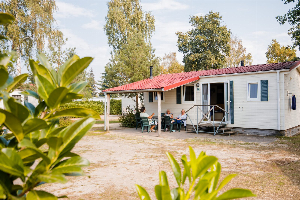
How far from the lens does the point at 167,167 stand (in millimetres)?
6113

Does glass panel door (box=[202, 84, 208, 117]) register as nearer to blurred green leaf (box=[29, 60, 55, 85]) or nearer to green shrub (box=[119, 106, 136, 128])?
green shrub (box=[119, 106, 136, 128])

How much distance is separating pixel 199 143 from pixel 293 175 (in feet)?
13.8

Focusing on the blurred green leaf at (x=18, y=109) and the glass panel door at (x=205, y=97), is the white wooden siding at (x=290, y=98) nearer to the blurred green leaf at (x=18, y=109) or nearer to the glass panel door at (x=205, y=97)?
the glass panel door at (x=205, y=97)

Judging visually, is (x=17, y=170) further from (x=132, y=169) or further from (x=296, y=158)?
(x=296, y=158)

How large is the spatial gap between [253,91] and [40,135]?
1184 cm

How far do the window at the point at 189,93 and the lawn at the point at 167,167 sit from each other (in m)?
3.91

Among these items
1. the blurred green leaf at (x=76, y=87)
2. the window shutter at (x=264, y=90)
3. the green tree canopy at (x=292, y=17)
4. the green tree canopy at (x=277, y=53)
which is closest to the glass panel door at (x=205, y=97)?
the window shutter at (x=264, y=90)

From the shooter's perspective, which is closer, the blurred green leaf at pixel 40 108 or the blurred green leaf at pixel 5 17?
the blurred green leaf at pixel 5 17

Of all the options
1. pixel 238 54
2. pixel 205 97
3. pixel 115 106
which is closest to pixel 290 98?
pixel 205 97

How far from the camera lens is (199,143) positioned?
944 centimetres

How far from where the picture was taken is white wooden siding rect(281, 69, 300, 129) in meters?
11.0

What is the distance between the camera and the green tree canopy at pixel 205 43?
88.0 ft

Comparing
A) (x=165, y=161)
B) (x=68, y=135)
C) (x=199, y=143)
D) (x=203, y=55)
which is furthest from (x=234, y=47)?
(x=68, y=135)

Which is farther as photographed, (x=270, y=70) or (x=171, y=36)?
(x=171, y=36)
